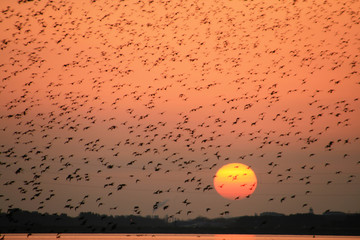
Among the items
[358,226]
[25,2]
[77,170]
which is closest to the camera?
[25,2]

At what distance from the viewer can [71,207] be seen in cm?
4456

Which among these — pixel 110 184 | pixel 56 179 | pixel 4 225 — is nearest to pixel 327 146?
pixel 110 184

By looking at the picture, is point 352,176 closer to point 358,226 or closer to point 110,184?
point 110,184

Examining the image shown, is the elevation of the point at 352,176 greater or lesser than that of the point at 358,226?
lesser

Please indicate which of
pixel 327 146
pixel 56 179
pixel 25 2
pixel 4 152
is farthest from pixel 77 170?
pixel 327 146

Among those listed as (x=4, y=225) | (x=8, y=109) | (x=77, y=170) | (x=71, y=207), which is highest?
(x=4, y=225)

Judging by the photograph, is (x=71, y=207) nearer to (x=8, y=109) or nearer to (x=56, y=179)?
(x=56, y=179)

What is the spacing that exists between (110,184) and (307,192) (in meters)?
14.9

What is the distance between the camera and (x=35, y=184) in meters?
44.1

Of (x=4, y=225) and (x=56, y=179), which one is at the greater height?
(x=4, y=225)

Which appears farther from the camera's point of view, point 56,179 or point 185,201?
point 185,201

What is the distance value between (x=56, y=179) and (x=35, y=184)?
194cm

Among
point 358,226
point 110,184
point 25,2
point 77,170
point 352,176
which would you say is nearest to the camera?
point 25,2

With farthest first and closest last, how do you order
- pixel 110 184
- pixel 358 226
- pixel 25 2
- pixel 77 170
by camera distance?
pixel 358 226, pixel 110 184, pixel 77 170, pixel 25 2
